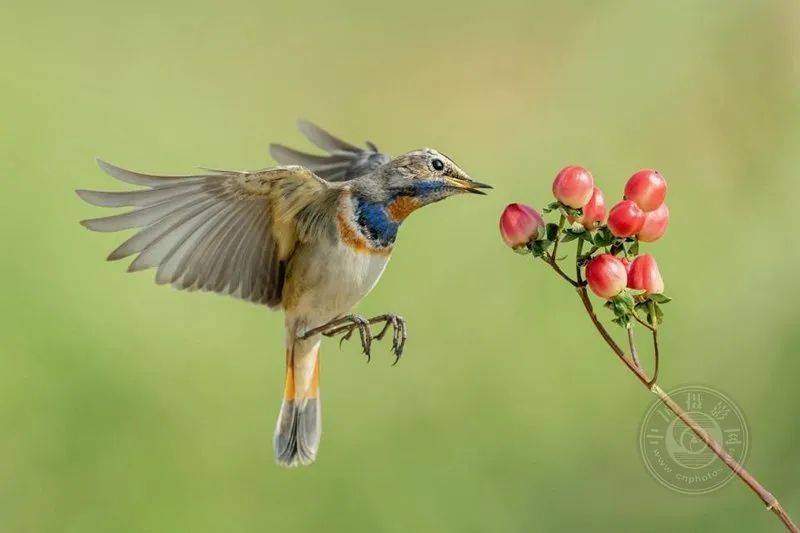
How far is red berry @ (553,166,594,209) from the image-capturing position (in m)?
1.13

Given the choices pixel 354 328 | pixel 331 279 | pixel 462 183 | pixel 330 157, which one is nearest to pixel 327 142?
pixel 330 157

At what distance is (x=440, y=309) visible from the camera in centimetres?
343

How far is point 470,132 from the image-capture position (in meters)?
4.03

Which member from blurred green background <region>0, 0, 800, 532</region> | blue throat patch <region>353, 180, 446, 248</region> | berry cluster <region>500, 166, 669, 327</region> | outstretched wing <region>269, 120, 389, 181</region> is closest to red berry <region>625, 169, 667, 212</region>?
berry cluster <region>500, 166, 669, 327</region>

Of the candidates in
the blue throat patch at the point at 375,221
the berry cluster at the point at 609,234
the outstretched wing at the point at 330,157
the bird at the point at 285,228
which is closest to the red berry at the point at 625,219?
the berry cluster at the point at 609,234

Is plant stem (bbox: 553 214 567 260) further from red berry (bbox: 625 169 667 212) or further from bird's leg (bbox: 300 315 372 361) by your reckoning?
bird's leg (bbox: 300 315 372 361)

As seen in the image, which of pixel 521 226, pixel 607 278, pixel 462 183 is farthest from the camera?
pixel 462 183

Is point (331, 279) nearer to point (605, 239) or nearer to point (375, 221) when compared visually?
point (375, 221)

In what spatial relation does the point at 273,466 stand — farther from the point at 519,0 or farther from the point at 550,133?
the point at 519,0


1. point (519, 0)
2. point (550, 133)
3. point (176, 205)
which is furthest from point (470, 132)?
point (176, 205)

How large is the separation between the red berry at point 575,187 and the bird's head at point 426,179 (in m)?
0.57

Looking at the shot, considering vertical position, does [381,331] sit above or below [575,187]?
below

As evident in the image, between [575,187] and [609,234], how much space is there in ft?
0.19

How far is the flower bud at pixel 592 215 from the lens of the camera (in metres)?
1.13
